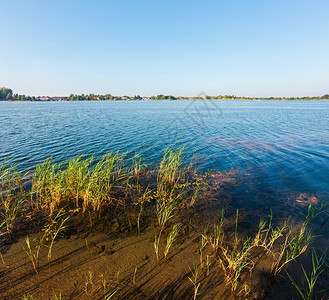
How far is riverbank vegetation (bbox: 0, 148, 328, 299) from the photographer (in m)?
3.71

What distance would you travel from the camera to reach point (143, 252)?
4715 millimetres

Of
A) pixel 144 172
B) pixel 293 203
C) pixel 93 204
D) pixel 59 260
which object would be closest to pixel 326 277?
pixel 293 203

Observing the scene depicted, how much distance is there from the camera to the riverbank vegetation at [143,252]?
3.71 meters

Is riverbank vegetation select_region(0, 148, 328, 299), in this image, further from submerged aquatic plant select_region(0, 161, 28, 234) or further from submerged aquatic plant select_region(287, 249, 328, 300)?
submerged aquatic plant select_region(0, 161, 28, 234)

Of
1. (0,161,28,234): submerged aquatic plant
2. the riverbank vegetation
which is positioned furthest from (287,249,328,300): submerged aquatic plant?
(0,161,28,234): submerged aquatic plant

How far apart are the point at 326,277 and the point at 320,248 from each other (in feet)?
4.06

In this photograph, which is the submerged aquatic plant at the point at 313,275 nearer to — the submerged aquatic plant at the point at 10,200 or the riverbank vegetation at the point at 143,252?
the riverbank vegetation at the point at 143,252

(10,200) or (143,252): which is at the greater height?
(10,200)

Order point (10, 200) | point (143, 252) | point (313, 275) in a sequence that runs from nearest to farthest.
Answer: point (313, 275), point (143, 252), point (10, 200)

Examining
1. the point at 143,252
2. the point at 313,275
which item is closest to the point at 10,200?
the point at 143,252

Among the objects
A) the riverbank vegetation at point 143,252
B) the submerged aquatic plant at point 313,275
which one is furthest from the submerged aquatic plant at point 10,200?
the submerged aquatic plant at point 313,275

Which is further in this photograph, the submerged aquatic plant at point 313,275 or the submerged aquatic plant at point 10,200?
the submerged aquatic plant at point 10,200

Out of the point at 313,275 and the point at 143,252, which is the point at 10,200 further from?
the point at 313,275

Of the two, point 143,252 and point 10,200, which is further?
point 10,200
